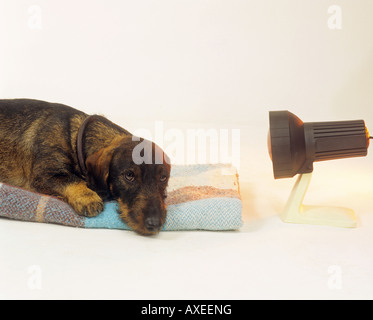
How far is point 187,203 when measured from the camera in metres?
3.33

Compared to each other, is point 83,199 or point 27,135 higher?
point 27,135

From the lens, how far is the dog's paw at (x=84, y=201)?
3201 mm

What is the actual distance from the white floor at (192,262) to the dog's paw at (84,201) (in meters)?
0.13

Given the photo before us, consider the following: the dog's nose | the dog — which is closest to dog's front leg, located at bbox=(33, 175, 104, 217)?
the dog

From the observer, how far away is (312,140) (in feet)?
10.6

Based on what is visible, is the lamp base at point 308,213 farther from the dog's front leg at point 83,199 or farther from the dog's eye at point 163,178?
the dog's front leg at point 83,199

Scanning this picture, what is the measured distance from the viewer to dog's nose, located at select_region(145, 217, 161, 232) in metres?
2.99

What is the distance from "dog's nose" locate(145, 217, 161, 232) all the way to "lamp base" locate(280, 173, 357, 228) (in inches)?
35.6

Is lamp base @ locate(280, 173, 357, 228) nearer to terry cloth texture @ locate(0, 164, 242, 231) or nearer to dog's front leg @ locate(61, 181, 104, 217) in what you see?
terry cloth texture @ locate(0, 164, 242, 231)

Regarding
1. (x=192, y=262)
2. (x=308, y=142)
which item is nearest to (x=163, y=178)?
(x=192, y=262)

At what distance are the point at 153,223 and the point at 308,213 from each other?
1062mm

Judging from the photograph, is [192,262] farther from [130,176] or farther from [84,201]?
[84,201]
